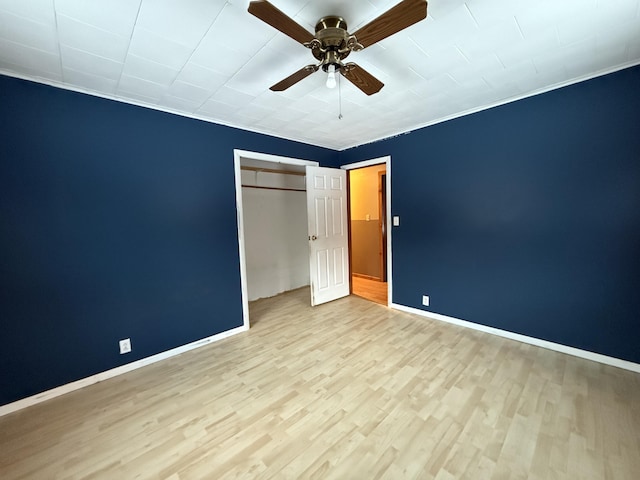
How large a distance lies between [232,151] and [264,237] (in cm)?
180

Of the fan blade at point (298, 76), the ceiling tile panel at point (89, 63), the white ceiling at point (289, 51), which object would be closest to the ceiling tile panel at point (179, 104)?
the white ceiling at point (289, 51)

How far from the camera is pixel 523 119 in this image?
Result: 2.51 m

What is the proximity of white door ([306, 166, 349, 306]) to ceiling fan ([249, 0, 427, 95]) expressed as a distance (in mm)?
2148

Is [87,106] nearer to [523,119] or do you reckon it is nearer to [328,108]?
[328,108]

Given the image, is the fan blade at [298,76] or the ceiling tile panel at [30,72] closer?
the fan blade at [298,76]

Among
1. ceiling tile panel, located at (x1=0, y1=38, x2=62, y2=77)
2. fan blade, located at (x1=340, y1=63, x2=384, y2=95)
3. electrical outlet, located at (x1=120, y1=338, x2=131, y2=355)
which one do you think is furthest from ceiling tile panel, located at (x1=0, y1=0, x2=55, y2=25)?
electrical outlet, located at (x1=120, y1=338, x2=131, y2=355)

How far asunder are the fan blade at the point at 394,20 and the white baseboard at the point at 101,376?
3.07 meters

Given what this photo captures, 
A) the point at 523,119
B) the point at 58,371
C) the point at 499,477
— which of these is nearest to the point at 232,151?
the point at 58,371

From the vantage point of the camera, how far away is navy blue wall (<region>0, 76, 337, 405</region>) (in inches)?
75.9

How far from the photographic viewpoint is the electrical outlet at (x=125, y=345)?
7.72 feet

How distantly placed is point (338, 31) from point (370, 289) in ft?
13.2

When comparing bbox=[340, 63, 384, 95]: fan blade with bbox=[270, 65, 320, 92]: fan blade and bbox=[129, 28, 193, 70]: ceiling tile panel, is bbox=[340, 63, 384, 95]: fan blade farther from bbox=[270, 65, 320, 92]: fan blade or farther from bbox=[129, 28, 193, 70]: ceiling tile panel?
bbox=[129, 28, 193, 70]: ceiling tile panel

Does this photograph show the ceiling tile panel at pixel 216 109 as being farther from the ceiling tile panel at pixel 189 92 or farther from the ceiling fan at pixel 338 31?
the ceiling fan at pixel 338 31

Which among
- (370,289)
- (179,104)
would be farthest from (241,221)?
(370,289)
